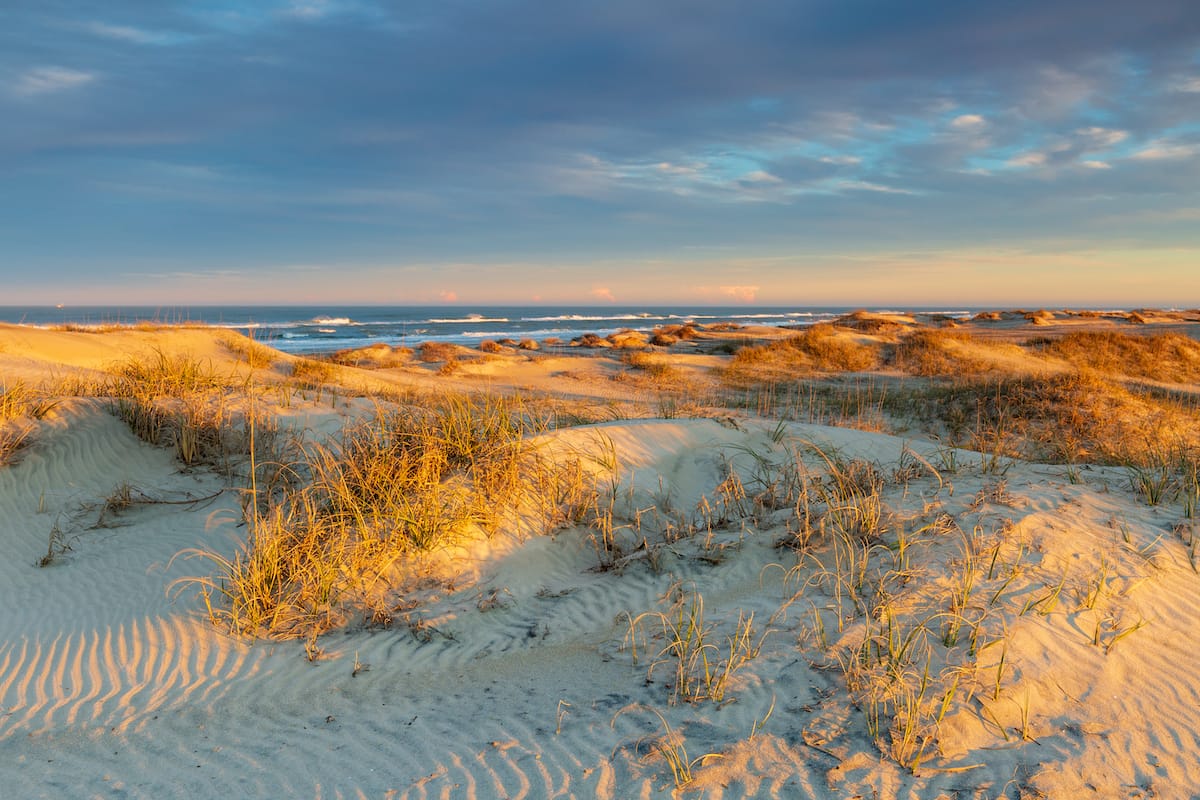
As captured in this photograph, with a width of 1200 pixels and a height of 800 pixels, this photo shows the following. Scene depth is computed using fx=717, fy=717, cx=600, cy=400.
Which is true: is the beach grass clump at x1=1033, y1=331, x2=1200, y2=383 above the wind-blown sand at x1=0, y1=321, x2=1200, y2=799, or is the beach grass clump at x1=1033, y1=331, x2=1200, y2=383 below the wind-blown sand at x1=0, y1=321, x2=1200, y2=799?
above

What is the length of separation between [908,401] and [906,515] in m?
8.22

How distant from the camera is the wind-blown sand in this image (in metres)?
2.75

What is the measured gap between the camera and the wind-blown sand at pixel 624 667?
275 centimetres

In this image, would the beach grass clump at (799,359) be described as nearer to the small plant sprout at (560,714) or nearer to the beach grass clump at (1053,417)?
the beach grass clump at (1053,417)

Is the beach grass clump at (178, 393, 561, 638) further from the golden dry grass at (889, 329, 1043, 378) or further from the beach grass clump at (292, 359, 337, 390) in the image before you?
the golden dry grass at (889, 329, 1043, 378)

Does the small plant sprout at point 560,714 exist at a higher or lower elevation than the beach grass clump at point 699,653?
lower

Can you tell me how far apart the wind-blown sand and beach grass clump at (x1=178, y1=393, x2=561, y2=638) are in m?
0.20

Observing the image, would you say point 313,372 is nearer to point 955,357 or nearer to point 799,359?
point 799,359

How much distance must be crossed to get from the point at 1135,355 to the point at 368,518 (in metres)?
19.2

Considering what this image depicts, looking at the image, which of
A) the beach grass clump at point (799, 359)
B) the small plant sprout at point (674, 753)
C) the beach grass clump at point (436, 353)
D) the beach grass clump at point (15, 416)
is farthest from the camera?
the beach grass clump at point (436, 353)

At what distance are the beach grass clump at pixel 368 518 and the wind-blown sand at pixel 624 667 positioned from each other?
7.8 inches

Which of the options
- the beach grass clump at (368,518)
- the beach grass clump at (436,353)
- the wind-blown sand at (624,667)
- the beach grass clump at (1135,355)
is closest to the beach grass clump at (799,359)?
the beach grass clump at (1135,355)

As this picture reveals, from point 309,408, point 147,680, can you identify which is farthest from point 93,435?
point 147,680

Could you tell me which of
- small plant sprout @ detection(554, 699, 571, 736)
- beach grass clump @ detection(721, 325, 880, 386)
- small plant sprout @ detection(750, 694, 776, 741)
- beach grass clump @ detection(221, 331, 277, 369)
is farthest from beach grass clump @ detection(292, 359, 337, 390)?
small plant sprout @ detection(750, 694, 776, 741)
